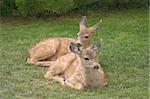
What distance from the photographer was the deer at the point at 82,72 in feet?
25.3

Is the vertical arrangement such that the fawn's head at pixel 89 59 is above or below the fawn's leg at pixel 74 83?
above

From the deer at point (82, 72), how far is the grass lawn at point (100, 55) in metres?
0.14

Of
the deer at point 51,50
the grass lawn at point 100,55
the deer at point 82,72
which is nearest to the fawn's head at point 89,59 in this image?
the deer at point 82,72

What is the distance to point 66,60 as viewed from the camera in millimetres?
8438

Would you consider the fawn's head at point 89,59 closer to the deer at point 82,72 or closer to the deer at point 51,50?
the deer at point 82,72

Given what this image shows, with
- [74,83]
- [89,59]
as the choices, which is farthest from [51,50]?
[74,83]

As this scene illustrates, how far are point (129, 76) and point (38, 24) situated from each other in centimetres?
625

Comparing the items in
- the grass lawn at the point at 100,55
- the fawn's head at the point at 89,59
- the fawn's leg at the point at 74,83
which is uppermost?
the fawn's head at the point at 89,59

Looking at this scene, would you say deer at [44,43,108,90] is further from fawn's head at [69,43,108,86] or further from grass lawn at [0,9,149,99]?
grass lawn at [0,9,149,99]

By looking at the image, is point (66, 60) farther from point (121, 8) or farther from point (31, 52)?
point (121, 8)

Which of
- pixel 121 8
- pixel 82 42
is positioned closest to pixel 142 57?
pixel 82 42

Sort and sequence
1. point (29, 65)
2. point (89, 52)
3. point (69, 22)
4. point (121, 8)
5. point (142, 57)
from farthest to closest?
point (121, 8) → point (69, 22) → point (142, 57) → point (29, 65) → point (89, 52)

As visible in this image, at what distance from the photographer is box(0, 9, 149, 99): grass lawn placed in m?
7.41

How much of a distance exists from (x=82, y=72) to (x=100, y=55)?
258cm
